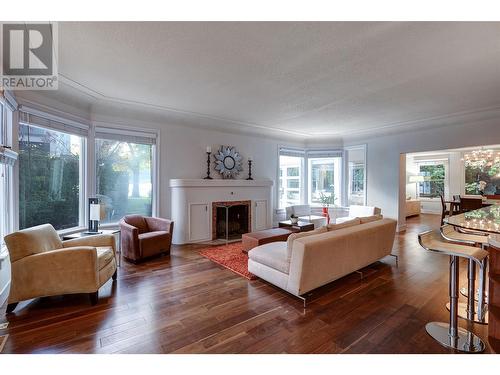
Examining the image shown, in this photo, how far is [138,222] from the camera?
4.23 metres

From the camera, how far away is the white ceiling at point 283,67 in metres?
2.08

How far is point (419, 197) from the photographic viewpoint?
972 cm

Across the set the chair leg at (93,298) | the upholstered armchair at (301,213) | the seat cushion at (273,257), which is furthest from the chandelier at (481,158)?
the chair leg at (93,298)

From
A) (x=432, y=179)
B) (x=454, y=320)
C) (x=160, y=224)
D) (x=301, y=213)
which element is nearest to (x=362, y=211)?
(x=301, y=213)

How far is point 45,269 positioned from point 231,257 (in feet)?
7.68

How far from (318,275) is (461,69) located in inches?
115

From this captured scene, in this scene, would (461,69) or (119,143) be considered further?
(119,143)

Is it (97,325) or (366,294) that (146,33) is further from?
(366,294)

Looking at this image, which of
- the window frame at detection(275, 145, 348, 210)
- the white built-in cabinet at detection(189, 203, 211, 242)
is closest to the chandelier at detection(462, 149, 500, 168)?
the window frame at detection(275, 145, 348, 210)

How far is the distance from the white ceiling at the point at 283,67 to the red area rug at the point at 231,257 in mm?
2570

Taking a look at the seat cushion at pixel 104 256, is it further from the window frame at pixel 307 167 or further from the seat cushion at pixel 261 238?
the window frame at pixel 307 167

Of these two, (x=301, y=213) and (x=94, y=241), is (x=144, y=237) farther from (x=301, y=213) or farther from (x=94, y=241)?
(x=301, y=213)

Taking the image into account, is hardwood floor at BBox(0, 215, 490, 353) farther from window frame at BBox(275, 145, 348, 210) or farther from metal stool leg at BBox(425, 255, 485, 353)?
window frame at BBox(275, 145, 348, 210)
